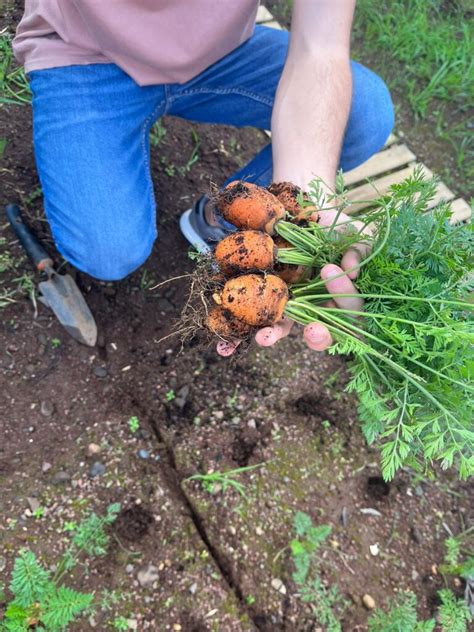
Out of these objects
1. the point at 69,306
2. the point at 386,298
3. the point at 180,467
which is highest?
the point at 386,298

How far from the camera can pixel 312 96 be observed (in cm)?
205

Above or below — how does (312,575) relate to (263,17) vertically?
below

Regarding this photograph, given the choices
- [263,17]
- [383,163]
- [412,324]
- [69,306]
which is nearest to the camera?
[412,324]

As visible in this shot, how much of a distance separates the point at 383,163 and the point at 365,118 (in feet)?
2.40

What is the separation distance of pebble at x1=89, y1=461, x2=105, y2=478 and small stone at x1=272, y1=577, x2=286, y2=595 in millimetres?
837

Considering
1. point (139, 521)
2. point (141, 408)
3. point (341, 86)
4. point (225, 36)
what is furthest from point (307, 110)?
point (139, 521)

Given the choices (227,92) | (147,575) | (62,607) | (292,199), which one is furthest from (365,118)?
(62,607)

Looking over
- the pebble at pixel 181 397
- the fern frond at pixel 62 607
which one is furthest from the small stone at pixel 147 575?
the pebble at pixel 181 397

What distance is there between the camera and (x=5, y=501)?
2.06 meters

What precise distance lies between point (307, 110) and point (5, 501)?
1934 millimetres

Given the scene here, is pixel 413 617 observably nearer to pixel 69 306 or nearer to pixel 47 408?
pixel 47 408

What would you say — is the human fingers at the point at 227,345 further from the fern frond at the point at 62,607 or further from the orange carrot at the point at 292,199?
the fern frond at the point at 62,607

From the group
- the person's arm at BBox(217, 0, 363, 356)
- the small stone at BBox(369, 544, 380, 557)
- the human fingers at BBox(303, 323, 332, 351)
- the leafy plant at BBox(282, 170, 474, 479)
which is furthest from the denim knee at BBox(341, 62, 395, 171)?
the small stone at BBox(369, 544, 380, 557)

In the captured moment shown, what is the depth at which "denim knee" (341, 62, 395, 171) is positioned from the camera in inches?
96.5
